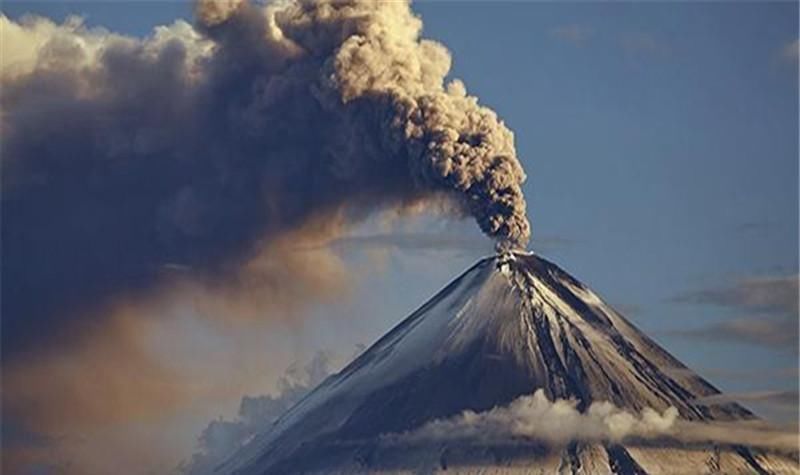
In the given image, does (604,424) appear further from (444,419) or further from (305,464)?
(305,464)

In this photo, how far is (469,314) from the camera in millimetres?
77438

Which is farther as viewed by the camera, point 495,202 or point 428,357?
point 428,357

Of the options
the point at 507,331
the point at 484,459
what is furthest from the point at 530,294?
the point at 484,459

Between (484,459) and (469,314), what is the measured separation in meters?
6.24

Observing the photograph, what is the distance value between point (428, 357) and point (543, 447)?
613 centimetres

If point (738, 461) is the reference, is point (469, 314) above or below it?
above

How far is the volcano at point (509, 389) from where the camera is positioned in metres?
74.0

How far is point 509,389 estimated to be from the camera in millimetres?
74812

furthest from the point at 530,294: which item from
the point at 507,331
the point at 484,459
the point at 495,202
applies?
the point at 495,202

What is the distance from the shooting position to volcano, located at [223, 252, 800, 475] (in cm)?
7400

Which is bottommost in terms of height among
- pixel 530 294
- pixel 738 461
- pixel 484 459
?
pixel 738 461

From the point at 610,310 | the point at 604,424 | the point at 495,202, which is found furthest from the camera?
the point at 610,310

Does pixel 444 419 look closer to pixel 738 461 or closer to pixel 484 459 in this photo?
pixel 484 459

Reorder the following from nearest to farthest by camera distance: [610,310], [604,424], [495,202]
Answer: [495,202] < [604,424] < [610,310]
